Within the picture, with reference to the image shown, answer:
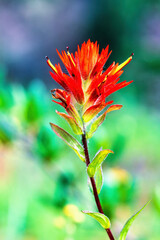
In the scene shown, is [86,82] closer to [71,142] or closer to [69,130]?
[71,142]

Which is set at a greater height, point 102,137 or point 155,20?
point 155,20

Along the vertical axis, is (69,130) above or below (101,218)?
above

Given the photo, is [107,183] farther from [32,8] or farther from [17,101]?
[32,8]

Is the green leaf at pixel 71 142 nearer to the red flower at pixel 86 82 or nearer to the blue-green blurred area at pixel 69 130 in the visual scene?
the red flower at pixel 86 82

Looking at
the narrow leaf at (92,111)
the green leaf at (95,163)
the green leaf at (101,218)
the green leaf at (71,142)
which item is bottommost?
the green leaf at (101,218)

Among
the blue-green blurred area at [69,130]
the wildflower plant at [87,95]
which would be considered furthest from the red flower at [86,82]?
the blue-green blurred area at [69,130]

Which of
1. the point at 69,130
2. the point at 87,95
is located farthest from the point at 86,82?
the point at 69,130

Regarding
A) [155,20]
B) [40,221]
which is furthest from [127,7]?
[40,221]
